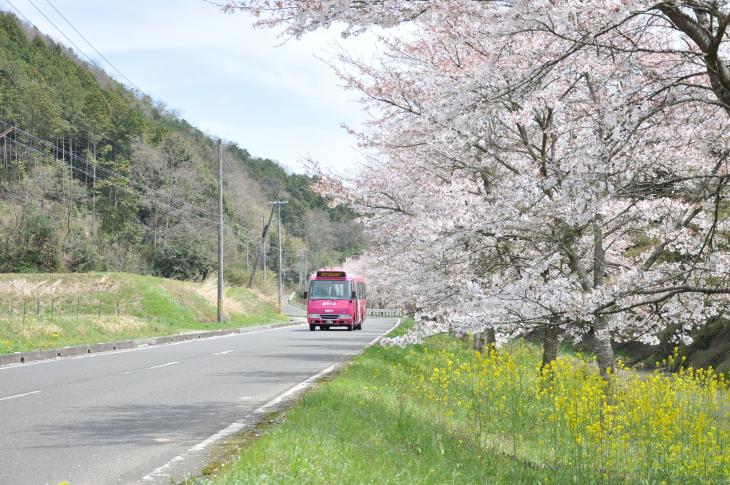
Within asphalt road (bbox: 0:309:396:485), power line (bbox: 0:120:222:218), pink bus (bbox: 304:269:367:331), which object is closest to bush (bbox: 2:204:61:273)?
power line (bbox: 0:120:222:218)

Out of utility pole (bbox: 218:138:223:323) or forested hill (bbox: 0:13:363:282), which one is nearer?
utility pole (bbox: 218:138:223:323)

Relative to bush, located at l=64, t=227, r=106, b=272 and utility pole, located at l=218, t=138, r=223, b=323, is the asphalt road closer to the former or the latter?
utility pole, located at l=218, t=138, r=223, b=323

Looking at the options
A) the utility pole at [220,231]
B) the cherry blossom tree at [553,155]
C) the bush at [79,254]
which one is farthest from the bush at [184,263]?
the cherry blossom tree at [553,155]

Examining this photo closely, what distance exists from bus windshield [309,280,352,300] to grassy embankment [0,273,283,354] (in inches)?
181

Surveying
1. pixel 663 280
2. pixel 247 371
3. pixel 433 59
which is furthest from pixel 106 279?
pixel 663 280

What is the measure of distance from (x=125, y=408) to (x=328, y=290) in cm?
2775

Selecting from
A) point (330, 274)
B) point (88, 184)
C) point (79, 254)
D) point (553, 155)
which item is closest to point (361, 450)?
point (553, 155)

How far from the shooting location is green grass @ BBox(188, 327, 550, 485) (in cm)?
536

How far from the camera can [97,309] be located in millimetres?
31406

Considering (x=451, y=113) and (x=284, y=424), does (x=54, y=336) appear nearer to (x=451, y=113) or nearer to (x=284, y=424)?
(x=284, y=424)

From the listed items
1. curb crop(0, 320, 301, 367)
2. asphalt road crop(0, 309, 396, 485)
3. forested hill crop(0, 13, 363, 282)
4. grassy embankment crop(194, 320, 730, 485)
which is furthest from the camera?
forested hill crop(0, 13, 363, 282)

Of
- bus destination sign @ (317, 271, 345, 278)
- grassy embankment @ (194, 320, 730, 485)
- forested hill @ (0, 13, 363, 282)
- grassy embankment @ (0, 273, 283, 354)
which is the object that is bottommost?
grassy embankment @ (194, 320, 730, 485)

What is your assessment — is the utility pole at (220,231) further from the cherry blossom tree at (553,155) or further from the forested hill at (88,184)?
the cherry blossom tree at (553,155)

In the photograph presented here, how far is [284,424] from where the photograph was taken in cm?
751
